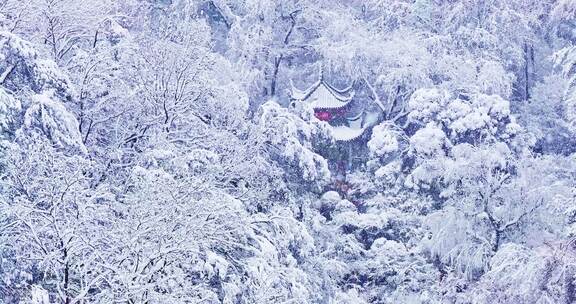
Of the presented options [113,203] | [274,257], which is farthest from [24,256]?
[274,257]

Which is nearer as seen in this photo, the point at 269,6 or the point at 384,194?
the point at 384,194

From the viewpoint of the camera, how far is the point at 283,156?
12.4 m

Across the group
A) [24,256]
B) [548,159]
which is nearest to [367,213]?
[548,159]

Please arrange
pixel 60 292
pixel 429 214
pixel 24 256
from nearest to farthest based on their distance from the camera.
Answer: pixel 60 292 → pixel 24 256 → pixel 429 214

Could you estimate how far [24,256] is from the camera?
7.88 metres

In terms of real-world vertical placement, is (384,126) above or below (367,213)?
above

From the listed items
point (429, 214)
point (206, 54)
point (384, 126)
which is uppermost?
point (206, 54)

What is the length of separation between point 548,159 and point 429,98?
3057 millimetres

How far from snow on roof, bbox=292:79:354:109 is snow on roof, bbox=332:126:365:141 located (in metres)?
0.64

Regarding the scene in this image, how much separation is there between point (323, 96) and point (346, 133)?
1232 millimetres

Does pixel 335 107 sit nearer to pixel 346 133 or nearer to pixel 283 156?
pixel 346 133

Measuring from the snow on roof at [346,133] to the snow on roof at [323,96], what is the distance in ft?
2.09

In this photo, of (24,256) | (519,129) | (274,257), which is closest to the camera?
(24,256)

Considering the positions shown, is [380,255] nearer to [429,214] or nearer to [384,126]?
[429,214]
